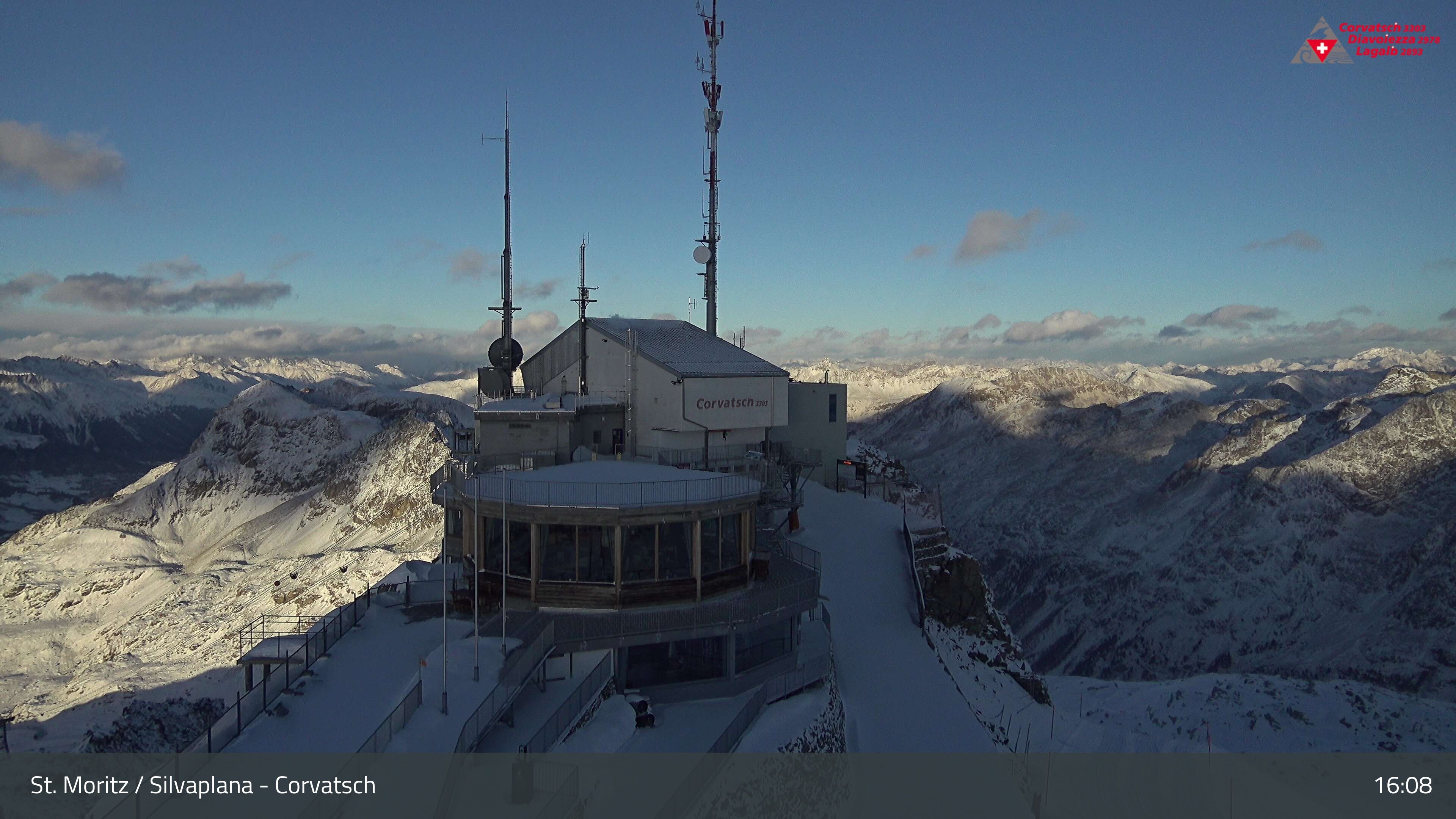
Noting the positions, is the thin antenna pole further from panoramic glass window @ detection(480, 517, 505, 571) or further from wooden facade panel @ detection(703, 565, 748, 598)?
wooden facade panel @ detection(703, 565, 748, 598)

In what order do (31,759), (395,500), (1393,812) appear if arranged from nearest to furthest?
(1393,812) < (31,759) < (395,500)

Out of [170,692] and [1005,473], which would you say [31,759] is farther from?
[1005,473]

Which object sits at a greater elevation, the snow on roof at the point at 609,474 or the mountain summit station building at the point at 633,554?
the snow on roof at the point at 609,474

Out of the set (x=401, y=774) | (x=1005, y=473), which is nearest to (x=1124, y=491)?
(x=1005, y=473)

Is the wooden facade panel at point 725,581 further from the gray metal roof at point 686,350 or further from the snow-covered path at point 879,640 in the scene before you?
the gray metal roof at point 686,350

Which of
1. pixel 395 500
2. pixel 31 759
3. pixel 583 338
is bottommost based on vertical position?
pixel 31 759

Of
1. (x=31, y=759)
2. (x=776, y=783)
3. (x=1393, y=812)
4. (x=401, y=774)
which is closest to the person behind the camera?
(x=401, y=774)

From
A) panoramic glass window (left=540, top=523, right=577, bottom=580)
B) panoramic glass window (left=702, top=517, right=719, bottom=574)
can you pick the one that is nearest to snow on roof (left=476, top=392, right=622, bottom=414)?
panoramic glass window (left=540, top=523, right=577, bottom=580)

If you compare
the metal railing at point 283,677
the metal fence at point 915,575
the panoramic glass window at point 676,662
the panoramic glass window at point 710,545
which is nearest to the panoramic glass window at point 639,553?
the panoramic glass window at point 710,545
